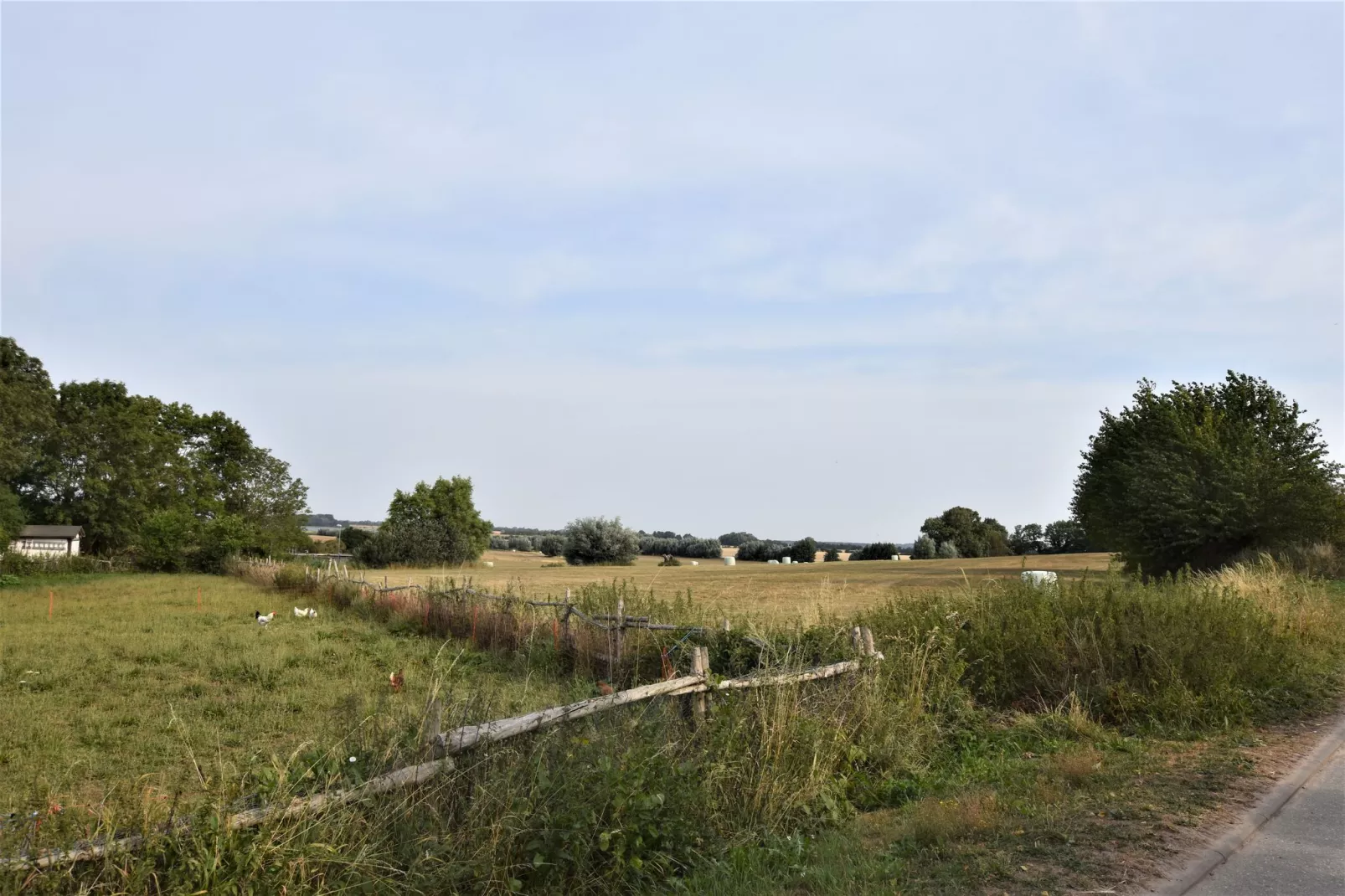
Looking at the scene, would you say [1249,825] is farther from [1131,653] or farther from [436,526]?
[436,526]

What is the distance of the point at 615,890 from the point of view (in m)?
4.98

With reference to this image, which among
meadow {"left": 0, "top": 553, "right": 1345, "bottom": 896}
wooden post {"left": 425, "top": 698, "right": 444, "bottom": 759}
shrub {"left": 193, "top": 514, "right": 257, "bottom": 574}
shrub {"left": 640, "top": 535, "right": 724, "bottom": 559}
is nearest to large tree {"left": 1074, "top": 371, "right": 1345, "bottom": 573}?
meadow {"left": 0, "top": 553, "right": 1345, "bottom": 896}

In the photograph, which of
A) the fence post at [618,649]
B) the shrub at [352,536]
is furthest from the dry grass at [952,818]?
the shrub at [352,536]

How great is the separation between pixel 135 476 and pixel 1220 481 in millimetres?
61176

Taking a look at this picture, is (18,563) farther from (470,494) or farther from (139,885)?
(139,885)

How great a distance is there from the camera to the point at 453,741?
5297 millimetres

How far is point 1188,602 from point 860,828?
704 cm

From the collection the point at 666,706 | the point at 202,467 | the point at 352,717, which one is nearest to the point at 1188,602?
the point at 666,706

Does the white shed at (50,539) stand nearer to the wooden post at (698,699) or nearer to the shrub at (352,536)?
the shrub at (352,536)

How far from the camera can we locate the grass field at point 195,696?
5.63 m

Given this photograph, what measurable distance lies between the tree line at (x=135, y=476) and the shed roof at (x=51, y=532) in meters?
1.30

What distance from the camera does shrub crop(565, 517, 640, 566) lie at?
7319cm

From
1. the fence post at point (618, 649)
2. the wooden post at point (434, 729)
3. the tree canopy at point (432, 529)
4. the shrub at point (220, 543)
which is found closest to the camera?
the wooden post at point (434, 729)

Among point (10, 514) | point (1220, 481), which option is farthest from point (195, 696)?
point (10, 514)
